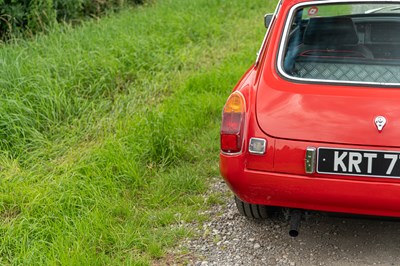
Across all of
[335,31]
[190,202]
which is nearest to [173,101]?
[190,202]

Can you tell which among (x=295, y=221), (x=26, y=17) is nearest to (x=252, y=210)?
(x=295, y=221)

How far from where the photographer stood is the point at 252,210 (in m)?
3.64

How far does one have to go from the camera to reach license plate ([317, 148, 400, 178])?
2.90 m

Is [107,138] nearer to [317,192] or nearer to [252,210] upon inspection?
[252,210]

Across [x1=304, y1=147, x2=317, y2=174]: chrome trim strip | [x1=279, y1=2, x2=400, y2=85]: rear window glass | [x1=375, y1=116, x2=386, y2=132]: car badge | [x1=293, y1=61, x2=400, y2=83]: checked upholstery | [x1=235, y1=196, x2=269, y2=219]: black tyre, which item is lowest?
[x1=235, y1=196, x2=269, y2=219]: black tyre

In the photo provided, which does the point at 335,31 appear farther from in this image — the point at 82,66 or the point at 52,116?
the point at 82,66

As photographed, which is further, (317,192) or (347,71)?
(347,71)

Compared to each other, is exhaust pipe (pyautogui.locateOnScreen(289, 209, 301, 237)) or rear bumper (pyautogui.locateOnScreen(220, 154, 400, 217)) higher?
rear bumper (pyautogui.locateOnScreen(220, 154, 400, 217))

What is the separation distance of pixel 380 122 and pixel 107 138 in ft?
8.20

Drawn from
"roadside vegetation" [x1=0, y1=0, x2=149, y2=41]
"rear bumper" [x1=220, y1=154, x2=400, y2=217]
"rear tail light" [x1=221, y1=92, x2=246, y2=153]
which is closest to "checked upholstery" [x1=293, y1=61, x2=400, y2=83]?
"rear tail light" [x1=221, y1=92, x2=246, y2=153]

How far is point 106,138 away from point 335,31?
2110mm

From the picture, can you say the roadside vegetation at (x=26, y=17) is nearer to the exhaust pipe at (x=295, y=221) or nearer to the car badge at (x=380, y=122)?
the exhaust pipe at (x=295, y=221)

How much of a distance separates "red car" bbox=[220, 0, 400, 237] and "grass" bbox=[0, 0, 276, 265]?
2.76 ft

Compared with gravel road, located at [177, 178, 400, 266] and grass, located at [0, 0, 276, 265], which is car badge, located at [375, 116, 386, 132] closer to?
gravel road, located at [177, 178, 400, 266]
